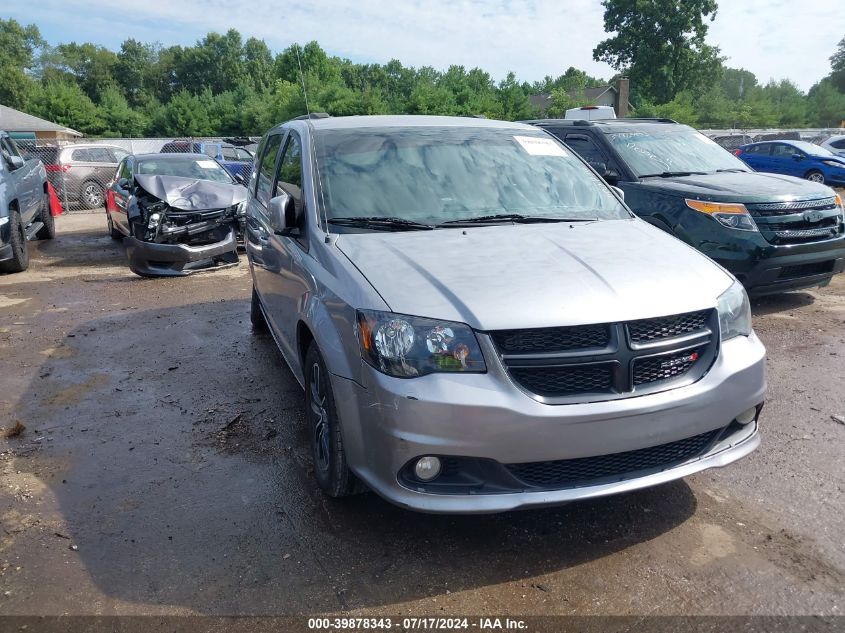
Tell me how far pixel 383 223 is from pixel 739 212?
170 inches

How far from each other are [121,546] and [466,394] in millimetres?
1741

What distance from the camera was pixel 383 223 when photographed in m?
3.52

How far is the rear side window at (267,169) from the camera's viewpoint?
4906 millimetres

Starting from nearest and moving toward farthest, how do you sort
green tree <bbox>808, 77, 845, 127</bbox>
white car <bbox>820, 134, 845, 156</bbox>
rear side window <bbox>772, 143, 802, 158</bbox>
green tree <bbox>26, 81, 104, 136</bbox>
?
rear side window <bbox>772, 143, 802, 158</bbox>, white car <bbox>820, 134, 845, 156</bbox>, green tree <bbox>26, 81, 104, 136</bbox>, green tree <bbox>808, 77, 845, 127</bbox>

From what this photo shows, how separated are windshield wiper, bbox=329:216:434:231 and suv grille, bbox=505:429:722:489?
1.42m

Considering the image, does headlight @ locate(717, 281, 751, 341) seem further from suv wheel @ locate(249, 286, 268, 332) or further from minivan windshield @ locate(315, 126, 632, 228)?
suv wheel @ locate(249, 286, 268, 332)

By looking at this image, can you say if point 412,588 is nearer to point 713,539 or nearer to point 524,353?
point 524,353

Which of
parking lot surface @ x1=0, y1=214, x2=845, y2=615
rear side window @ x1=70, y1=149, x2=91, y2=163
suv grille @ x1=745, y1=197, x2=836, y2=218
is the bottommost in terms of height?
parking lot surface @ x1=0, y1=214, x2=845, y2=615

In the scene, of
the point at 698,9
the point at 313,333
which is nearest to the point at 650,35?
the point at 698,9

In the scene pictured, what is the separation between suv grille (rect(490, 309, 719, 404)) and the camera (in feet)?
8.54

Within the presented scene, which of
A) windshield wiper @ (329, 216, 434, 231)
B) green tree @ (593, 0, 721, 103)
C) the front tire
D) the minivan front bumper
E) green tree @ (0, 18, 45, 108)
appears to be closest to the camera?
the minivan front bumper

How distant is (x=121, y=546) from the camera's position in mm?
3000

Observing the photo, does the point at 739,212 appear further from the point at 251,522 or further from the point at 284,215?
the point at 251,522

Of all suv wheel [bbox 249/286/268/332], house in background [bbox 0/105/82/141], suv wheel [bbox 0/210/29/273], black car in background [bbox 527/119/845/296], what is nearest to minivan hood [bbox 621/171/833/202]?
black car in background [bbox 527/119/845/296]
